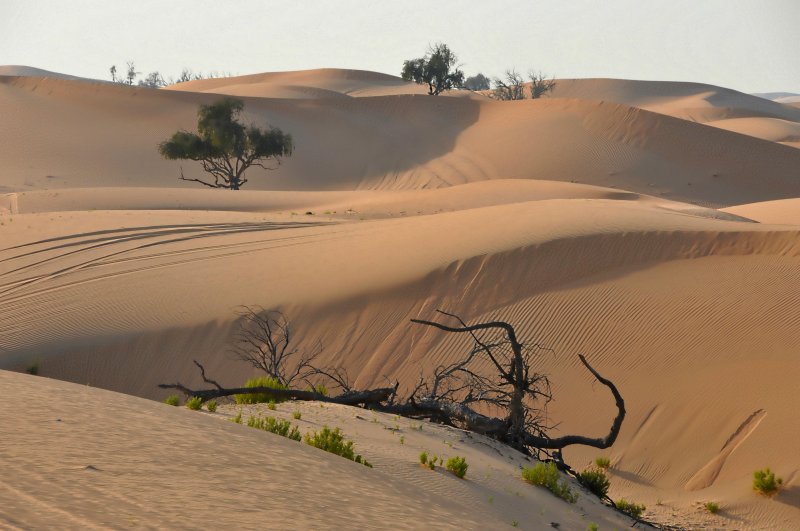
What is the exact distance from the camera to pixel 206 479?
15.2 feet

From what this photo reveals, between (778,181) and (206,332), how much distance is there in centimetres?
4027

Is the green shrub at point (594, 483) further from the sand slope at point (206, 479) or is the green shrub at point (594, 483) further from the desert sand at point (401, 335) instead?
the sand slope at point (206, 479)

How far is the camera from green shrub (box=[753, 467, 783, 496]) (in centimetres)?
1006

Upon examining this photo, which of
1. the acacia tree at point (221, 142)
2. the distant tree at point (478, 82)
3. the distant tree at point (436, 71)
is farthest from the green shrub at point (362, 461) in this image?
the distant tree at point (478, 82)

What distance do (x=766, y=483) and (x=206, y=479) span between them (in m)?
7.66

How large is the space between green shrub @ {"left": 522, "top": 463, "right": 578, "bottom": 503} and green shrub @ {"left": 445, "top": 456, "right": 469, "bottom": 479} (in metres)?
0.89

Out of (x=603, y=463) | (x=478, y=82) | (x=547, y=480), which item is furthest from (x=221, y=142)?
(x=478, y=82)

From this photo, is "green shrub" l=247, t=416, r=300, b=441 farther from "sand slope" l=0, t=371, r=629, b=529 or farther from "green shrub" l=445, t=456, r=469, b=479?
"green shrub" l=445, t=456, r=469, b=479

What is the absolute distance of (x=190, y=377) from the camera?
13.4 meters

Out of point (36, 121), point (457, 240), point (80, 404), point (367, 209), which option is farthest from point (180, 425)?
point (36, 121)

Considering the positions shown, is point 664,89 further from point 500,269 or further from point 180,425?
point 180,425

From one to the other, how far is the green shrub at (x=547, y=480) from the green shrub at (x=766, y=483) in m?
3.85

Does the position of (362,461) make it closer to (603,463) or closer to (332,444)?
(332,444)

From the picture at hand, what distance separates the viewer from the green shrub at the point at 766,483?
10.1 m
